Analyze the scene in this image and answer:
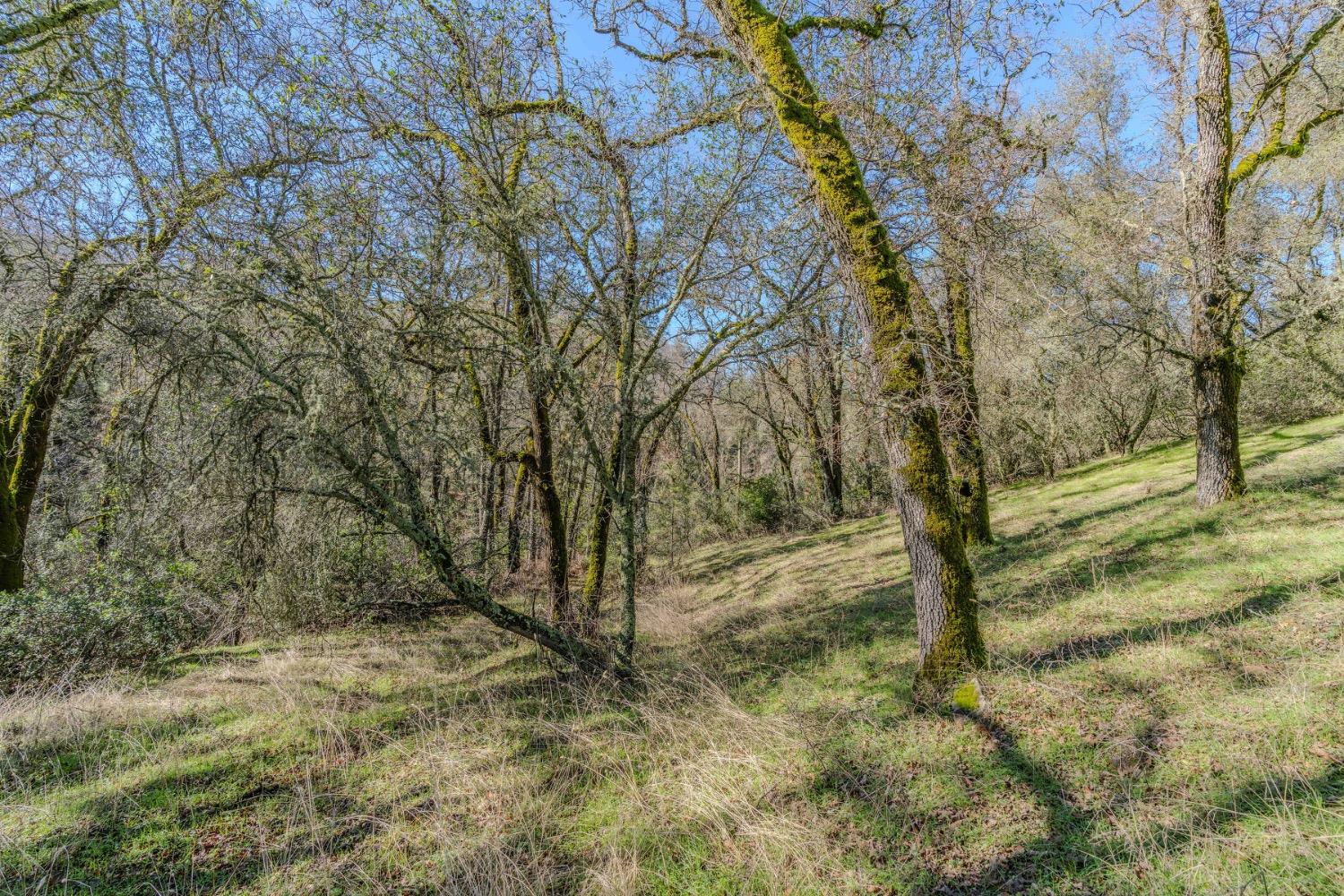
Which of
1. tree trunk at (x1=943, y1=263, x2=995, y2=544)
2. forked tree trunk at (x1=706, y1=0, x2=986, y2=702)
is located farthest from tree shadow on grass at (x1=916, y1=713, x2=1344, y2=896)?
tree trunk at (x1=943, y1=263, x2=995, y2=544)

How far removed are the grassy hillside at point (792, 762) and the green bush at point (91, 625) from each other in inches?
44.7

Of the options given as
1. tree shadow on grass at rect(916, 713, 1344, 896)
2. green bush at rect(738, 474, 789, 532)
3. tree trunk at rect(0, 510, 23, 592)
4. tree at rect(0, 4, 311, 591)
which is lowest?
tree shadow on grass at rect(916, 713, 1344, 896)

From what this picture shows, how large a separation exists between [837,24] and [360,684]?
8.35 m

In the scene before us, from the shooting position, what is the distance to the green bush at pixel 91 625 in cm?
622

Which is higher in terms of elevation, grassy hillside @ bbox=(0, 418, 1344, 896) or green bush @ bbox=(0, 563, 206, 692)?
green bush @ bbox=(0, 563, 206, 692)

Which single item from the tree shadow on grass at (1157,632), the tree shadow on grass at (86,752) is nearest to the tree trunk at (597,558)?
the tree shadow on grass at (86,752)

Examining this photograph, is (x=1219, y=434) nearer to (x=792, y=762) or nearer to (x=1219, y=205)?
(x=1219, y=205)

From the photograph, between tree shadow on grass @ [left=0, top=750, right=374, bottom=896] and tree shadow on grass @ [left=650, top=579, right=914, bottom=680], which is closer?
tree shadow on grass @ [left=0, top=750, right=374, bottom=896]

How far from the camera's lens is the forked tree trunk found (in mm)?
4023

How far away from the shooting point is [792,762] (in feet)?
12.4

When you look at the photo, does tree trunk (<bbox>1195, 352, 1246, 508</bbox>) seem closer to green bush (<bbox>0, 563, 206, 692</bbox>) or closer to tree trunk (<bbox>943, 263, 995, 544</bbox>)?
tree trunk (<bbox>943, 263, 995, 544</bbox>)

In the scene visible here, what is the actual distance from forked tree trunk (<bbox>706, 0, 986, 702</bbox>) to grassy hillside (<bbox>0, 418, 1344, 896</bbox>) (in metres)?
0.45

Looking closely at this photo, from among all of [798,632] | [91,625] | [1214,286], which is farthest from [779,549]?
[91,625]

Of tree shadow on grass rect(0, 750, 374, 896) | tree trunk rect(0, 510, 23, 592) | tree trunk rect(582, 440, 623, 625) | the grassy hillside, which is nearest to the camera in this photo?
the grassy hillside
